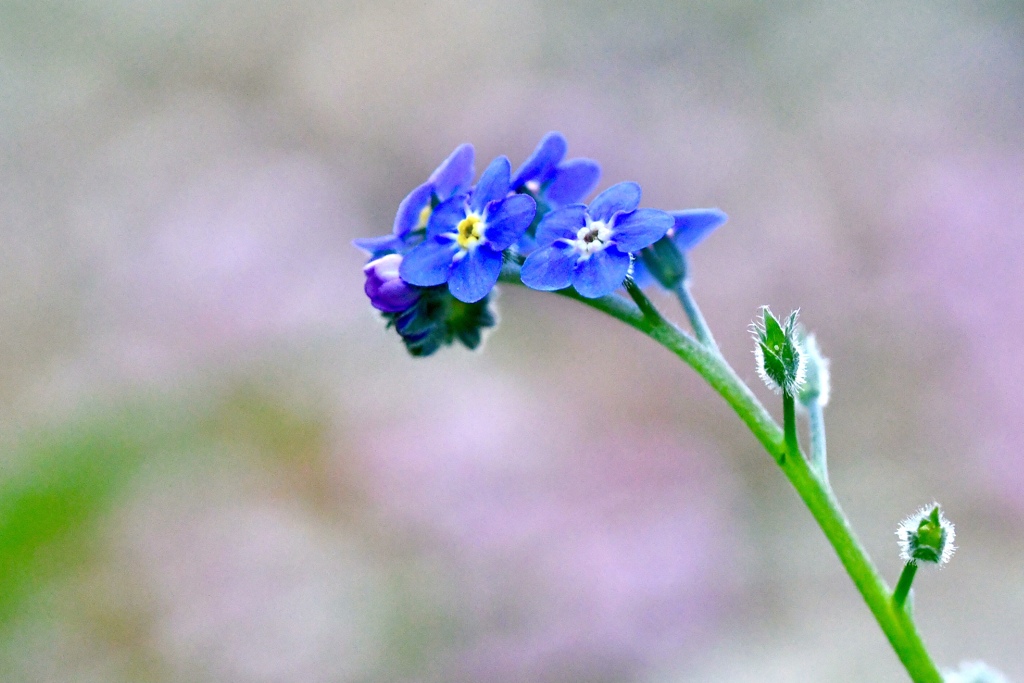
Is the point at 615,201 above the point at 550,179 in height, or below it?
below

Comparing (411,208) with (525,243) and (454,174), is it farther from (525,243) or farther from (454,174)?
(525,243)

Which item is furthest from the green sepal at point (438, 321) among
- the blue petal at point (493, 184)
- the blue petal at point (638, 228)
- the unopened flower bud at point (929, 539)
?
the unopened flower bud at point (929, 539)

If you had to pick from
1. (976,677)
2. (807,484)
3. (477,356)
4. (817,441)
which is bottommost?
(976,677)

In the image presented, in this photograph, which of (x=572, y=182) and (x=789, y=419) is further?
(x=572, y=182)

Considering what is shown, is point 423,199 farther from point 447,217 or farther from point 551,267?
point 551,267

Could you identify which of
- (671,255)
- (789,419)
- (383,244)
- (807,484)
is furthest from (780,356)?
(383,244)

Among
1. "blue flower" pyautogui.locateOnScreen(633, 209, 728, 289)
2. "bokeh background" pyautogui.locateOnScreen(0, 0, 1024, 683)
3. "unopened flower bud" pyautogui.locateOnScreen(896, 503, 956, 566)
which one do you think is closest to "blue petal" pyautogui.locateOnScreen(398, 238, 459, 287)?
"blue flower" pyautogui.locateOnScreen(633, 209, 728, 289)

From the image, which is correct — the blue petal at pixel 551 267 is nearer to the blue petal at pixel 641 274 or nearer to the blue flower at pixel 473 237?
the blue flower at pixel 473 237

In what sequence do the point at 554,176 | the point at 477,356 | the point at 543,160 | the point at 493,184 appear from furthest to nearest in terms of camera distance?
1. the point at 477,356
2. the point at 554,176
3. the point at 543,160
4. the point at 493,184

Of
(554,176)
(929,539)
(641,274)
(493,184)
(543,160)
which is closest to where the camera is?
(929,539)
